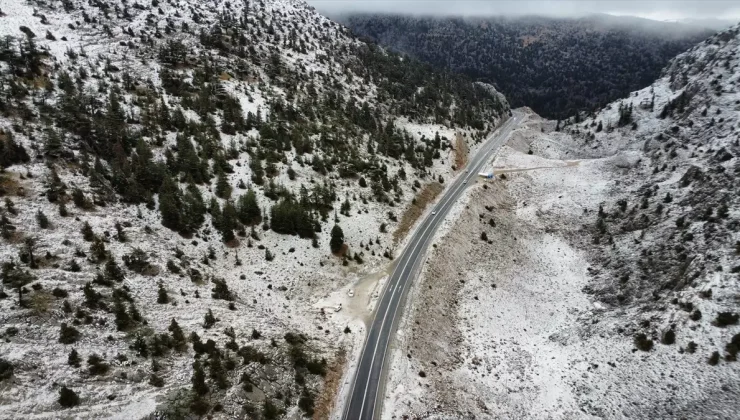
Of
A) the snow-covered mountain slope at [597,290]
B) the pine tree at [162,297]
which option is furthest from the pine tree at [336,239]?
the pine tree at [162,297]

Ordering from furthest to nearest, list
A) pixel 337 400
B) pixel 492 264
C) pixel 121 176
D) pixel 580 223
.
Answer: pixel 580 223, pixel 492 264, pixel 121 176, pixel 337 400

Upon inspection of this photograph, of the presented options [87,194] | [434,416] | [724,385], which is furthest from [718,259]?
[87,194]

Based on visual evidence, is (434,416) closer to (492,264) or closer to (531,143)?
(492,264)

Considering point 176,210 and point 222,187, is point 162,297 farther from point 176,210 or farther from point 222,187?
point 222,187

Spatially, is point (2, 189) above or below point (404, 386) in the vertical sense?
above

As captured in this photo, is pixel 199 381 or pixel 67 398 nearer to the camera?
pixel 67 398

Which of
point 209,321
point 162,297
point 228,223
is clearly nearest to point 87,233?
point 162,297

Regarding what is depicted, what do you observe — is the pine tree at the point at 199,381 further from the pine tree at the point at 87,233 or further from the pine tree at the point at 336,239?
the pine tree at the point at 336,239
